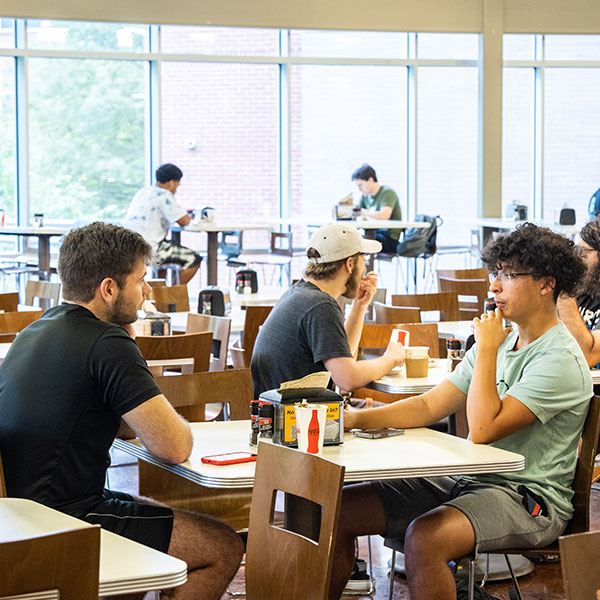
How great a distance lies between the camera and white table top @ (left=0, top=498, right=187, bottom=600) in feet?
5.64

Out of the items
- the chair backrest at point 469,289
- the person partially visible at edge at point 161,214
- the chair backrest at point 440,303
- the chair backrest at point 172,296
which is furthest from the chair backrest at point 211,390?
the person partially visible at edge at point 161,214

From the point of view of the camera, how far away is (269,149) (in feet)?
37.2

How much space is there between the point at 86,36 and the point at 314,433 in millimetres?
8902

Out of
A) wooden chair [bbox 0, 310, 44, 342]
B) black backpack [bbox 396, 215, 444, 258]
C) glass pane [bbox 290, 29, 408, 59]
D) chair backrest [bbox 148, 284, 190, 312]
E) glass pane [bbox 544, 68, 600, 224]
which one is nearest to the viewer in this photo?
wooden chair [bbox 0, 310, 44, 342]

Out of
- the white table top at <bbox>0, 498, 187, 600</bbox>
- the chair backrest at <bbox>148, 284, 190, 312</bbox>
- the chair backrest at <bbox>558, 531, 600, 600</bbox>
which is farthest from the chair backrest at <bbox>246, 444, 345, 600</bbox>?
the chair backrest at <bbox>148, 284, 190, 312</bbox>

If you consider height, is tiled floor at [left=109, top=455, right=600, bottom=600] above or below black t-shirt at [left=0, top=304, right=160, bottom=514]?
below

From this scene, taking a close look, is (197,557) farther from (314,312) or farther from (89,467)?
(314,312)

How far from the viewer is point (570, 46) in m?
11.8

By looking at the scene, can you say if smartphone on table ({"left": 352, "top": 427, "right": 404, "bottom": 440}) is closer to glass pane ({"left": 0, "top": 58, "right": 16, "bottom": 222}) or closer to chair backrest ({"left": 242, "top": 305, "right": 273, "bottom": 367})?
chair backrest ({"left": 242, "top": 305, "right": 273, "bottom": 367})

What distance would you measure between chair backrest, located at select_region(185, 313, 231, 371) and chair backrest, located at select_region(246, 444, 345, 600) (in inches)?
84.1

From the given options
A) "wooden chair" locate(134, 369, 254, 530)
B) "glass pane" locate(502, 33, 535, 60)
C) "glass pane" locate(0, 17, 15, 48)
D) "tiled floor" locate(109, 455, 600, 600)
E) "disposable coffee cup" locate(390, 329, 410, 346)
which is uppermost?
"glass pane" locate(502, 33, 535, 60)

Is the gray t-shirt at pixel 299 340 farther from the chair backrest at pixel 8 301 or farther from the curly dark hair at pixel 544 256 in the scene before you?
the chair backrest at pixel 8 301

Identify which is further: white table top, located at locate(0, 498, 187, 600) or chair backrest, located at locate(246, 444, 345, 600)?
chair backrest, located at locate(246, 444, 345, 600)

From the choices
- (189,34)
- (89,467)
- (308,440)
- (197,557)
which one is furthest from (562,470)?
(189,34)
